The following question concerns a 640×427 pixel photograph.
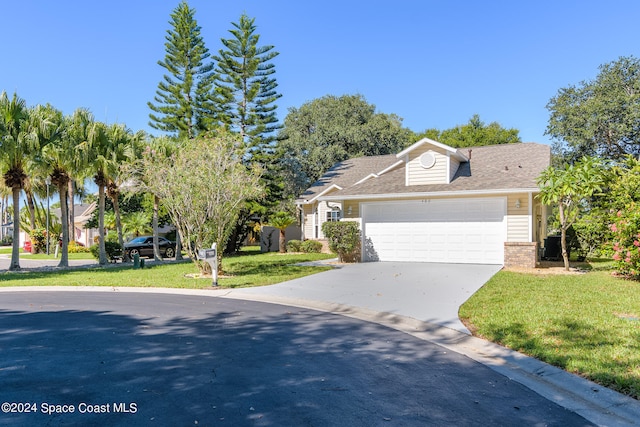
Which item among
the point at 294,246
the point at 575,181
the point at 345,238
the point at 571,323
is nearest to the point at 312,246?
the point at 294,246

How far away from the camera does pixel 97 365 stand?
498 cm

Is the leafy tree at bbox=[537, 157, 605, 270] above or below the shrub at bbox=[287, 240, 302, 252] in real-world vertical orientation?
above

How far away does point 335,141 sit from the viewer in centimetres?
3772

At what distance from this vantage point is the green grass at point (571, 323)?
4805mm

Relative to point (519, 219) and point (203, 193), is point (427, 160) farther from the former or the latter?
point (203, 193)

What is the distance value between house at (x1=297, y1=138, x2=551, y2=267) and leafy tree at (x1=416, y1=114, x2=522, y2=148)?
20228mm

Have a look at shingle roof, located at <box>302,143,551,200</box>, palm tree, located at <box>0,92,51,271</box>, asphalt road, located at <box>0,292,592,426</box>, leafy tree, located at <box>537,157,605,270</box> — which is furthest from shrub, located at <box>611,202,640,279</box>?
palm tree, located at <box>0,92,51,271</box>

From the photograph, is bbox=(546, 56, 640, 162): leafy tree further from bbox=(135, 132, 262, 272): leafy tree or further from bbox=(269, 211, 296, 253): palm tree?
bbox=(135, 132, 262, 272): leafy tree

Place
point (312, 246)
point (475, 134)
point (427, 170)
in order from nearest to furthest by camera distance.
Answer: point (427, 170) → point (312, 246) → point (475, 134)

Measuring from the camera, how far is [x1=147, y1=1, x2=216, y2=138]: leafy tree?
25234mm

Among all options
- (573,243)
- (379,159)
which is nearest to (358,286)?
(573,243)

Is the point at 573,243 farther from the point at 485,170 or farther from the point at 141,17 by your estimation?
the point at 141,17

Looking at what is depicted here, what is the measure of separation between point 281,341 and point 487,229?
11793 millimetres

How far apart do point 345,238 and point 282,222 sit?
874 cm
